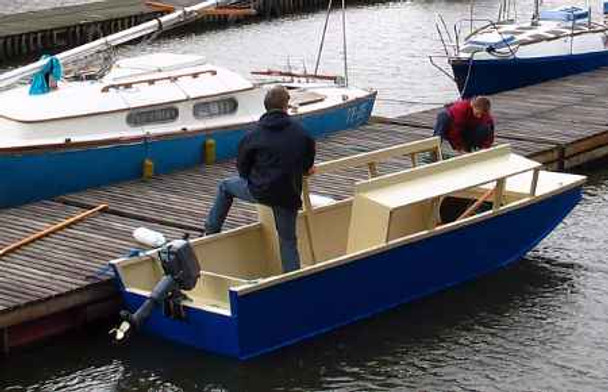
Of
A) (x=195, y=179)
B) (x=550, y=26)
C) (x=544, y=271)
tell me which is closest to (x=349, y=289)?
(x=544, y=271)

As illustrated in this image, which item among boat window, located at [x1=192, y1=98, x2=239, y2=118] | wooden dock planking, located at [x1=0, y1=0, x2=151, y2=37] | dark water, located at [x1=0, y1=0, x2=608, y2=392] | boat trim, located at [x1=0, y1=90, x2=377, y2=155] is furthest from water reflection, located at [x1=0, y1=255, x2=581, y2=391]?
wooden dock planking, located at [x1=0, y1=0, x2=151, y2=37]

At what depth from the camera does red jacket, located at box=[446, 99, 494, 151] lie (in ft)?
51.4

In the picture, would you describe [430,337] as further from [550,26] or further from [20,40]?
[20,40]

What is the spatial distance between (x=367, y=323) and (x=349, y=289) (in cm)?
68

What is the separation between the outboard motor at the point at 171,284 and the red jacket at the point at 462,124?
15.8 feet

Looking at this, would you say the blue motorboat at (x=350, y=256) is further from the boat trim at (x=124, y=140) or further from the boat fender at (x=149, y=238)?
the boat trim at (x=124, y=140)

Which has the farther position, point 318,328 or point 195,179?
point 195,179

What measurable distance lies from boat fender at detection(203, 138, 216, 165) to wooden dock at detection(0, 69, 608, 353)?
19 cm

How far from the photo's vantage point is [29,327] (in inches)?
495

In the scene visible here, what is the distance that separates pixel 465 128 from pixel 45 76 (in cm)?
550

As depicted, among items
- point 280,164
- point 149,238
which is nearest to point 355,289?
point 280,164

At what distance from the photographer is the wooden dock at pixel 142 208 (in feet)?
41.2

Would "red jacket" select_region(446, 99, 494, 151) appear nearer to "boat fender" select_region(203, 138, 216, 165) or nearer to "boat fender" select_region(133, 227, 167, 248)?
"boat fender" select_region(203, 138, 216, 165)

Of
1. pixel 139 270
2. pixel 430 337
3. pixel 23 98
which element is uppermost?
pixel 23 98
